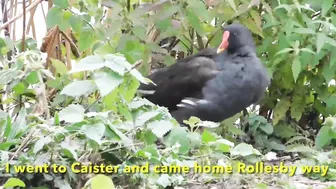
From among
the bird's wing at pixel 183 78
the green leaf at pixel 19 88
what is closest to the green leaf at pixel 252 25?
the bird's wing at pixel 183 78

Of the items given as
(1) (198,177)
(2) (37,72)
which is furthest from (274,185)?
(2) (37,72)

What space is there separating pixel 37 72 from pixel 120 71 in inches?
12.2

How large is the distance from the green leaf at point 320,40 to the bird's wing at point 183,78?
0.64m

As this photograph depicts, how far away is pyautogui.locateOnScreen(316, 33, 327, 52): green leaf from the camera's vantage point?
3.14 meters

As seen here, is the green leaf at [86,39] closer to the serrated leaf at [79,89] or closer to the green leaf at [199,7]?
the green leaf at [199,7]

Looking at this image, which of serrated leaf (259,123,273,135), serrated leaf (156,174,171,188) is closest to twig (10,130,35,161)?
serrated leaf (156,174,171,188)

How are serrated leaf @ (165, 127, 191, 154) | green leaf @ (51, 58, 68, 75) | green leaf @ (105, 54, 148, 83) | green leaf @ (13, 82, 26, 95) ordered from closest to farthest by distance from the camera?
green leaf @ (105, 54, 148, 83) < serrated leaf @ (165, 127, 191, 154) < green leaf @ (13, 82, 26, 95) < green leaf @ (51, 58, 68, 75)

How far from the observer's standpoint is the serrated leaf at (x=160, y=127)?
2.07 metres

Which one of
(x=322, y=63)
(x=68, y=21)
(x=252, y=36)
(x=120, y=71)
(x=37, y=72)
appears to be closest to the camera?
(x=120, y=71)

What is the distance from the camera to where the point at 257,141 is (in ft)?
11.7

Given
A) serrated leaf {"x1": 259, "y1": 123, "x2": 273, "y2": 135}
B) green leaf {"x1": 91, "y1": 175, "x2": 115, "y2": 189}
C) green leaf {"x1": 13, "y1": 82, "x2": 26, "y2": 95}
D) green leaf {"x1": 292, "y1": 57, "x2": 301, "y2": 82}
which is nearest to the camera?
green leaf {"x1": 91, "y1": 175, "x2": 115, "y2": 189}

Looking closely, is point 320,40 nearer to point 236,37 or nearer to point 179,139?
point 236,37

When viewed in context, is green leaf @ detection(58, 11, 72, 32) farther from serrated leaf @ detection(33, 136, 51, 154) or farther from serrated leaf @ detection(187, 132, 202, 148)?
serrated leaf @ detection(33, 136, 51, 154)

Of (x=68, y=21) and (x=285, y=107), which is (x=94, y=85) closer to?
(x=68, y=21)
